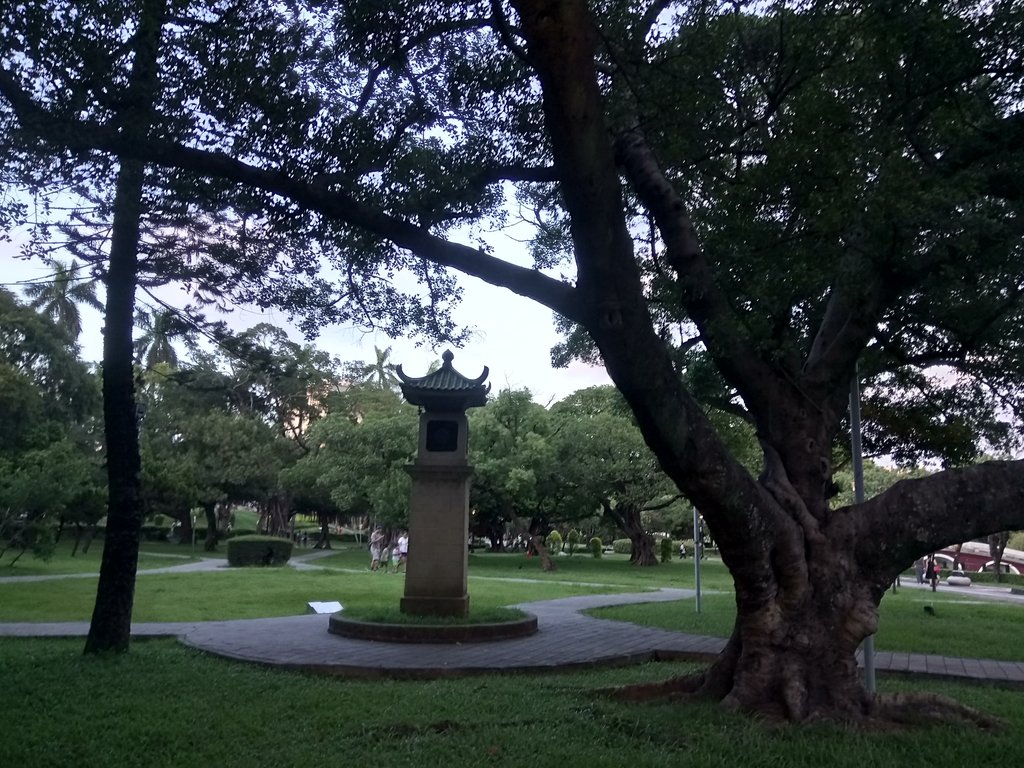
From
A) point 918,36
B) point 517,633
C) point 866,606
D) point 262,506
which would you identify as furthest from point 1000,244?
point 262,506

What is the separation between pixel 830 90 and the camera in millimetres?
7531

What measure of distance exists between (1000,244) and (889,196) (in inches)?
44.8

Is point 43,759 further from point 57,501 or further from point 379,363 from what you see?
point 379,363

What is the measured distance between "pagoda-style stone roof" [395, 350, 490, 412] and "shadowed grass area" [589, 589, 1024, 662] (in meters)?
4.14

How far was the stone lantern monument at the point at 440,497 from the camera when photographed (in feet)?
41.4

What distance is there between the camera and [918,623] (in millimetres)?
13734

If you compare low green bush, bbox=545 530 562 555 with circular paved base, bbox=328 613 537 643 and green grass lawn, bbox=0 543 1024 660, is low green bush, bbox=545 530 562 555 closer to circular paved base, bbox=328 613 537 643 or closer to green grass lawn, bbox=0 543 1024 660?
green grass lawn, bbox=0 543 1024 660

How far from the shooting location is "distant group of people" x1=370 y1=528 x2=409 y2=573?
29.1 meters

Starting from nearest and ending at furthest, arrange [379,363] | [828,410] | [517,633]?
1. [828,410]
2. [517,633]
3. [379,363]

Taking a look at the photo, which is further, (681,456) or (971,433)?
(971,433)

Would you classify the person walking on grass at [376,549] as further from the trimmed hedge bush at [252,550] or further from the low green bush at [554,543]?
the low green bush at [554,543]

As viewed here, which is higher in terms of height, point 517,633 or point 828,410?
point 828,410

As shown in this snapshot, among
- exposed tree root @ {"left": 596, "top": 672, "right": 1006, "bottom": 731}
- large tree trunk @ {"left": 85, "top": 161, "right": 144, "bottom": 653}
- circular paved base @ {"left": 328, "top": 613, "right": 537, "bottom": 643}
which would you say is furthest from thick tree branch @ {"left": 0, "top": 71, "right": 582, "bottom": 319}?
circular paved base @ {"left": 328, "top": 613, "right": 537, "bottom": 643}

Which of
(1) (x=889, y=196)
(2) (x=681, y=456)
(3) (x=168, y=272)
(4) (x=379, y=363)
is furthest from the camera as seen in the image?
(4) (x=379, y=363)
